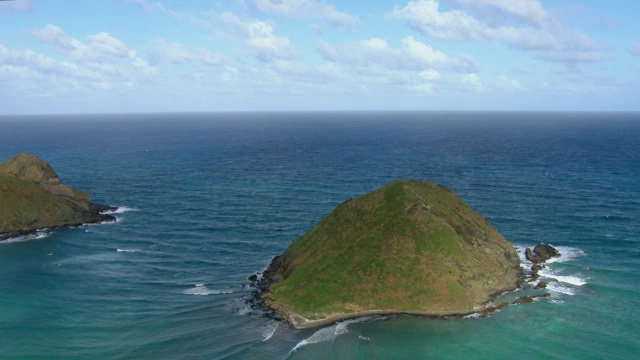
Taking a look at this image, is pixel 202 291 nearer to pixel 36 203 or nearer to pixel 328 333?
pixel 328 333

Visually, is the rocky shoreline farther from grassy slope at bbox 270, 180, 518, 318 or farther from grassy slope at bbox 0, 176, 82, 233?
grassy slope at bbox 0, 176, 82, 233

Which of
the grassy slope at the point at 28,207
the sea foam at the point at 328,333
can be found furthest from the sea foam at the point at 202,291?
the grassy slope at the point at 28,207

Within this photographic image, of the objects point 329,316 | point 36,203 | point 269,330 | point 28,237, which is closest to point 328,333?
point 329,316

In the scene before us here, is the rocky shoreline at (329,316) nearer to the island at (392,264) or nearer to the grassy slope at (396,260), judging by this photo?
the island at (392,264)

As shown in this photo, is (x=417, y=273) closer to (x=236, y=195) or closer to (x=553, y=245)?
(x=553, y=245)

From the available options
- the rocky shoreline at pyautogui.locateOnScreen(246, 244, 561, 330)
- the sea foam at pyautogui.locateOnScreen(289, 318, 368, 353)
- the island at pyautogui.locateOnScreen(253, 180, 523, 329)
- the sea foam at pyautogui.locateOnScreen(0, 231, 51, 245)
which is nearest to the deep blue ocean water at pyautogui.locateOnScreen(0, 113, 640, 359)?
the sea foam at pyautogui.locateOnScreen(289, 318, 368, 353)

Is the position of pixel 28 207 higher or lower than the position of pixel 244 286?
higher
